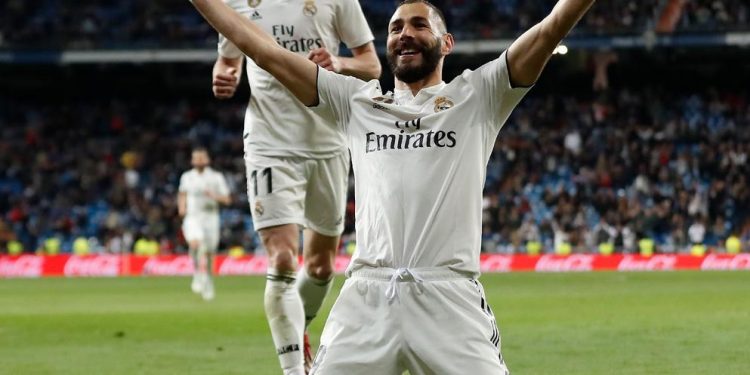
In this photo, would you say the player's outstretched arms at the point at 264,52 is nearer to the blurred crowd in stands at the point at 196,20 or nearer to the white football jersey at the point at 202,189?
the white football jersey at the point at 202,189

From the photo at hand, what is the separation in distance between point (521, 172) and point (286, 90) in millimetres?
24438

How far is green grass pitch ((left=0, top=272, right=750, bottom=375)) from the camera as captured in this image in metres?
8.52

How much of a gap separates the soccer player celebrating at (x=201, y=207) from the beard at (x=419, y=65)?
574 inches

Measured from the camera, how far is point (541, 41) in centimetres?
452

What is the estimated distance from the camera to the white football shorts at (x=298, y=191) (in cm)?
729

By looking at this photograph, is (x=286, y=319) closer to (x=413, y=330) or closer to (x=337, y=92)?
(x=337, y=92)

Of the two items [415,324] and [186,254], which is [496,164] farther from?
[415,324]

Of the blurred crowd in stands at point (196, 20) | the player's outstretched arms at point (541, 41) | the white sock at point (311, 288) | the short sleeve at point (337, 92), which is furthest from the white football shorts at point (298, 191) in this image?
the blurred crowd in stands at point (196, 20)

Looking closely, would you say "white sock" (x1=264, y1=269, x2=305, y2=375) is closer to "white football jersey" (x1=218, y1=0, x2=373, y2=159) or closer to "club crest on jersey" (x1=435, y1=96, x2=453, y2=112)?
"white football jersey" (x1=218, y1=0, x2=373, y2=159)

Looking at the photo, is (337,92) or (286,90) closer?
(337,92)

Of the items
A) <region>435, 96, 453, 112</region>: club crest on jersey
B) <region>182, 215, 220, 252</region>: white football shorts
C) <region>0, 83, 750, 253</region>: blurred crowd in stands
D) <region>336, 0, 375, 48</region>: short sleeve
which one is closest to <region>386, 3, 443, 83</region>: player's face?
<region>435, 96, 453, 112</region>: club crest on jersey

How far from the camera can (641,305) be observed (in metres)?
14.4

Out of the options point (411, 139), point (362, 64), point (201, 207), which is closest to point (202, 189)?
point (201, 207)

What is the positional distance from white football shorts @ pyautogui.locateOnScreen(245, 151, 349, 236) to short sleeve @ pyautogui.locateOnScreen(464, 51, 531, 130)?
8.84ft
